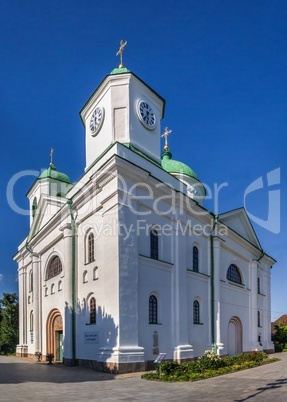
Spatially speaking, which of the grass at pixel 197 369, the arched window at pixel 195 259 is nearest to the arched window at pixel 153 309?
the grass at pixel 197 369

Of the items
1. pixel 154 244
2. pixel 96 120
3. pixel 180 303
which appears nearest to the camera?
pixel 154 244

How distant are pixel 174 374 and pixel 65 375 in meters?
4.46

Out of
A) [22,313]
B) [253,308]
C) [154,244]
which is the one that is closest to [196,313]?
[154,244]

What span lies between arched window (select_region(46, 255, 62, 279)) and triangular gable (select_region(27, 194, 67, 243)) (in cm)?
257

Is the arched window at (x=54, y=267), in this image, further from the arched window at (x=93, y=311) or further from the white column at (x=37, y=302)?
the arched window at (x=93, y=311)

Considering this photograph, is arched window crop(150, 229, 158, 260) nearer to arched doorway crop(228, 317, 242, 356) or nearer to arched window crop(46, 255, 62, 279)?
arched window crop(46, 255, 62, 279)

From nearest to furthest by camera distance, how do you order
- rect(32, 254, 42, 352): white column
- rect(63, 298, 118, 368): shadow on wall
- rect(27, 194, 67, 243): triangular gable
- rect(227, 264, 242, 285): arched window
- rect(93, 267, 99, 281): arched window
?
rect(63, 298, 118, 368): shadow on wall → rect(93, 267, 99, 281): arched window → rect(27, 194, 67, 243): triangular gable → rect(32, 254, 42, 352): white column → rect(227, 264, 242, 285): arched window

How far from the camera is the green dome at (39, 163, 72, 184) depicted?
2923 cm

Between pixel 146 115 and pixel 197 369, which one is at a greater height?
Answer: pixel 146 115

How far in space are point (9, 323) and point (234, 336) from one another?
20653mm

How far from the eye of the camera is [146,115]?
69.9ft

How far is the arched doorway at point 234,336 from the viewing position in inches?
1044

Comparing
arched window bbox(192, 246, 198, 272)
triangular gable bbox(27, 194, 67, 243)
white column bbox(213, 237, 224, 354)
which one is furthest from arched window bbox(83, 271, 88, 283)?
white column bbox(213, 237, 224, 354)

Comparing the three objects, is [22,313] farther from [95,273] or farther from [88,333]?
[95,273]
